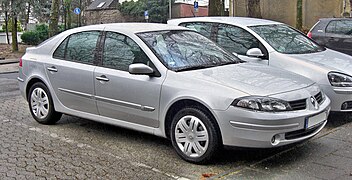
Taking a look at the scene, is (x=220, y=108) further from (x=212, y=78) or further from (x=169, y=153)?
(x=169, y=153)

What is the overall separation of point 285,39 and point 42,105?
410cm

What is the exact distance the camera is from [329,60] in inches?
266

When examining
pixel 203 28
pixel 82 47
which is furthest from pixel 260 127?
pixel 203 28

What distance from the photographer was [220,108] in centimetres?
441

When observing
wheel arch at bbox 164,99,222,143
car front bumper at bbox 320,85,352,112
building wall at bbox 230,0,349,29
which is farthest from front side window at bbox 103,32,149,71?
building wall at bbox 230,0,349,29

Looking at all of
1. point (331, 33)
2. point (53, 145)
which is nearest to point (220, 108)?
point (53, 145)

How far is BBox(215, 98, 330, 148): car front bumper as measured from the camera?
4254 mm

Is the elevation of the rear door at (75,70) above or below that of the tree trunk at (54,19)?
below

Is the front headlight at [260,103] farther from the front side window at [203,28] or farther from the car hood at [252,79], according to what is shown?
the front side window at [203,28]

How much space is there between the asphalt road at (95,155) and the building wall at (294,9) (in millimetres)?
16812

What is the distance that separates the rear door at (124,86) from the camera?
196 inches

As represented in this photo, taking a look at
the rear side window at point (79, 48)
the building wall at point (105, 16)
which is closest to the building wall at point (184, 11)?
the building wall at point (105, 16)

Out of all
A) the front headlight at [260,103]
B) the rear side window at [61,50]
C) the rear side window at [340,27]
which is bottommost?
the front headlight at [260,103]

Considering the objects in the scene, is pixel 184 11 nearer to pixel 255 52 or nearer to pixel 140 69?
pixel 255 52
